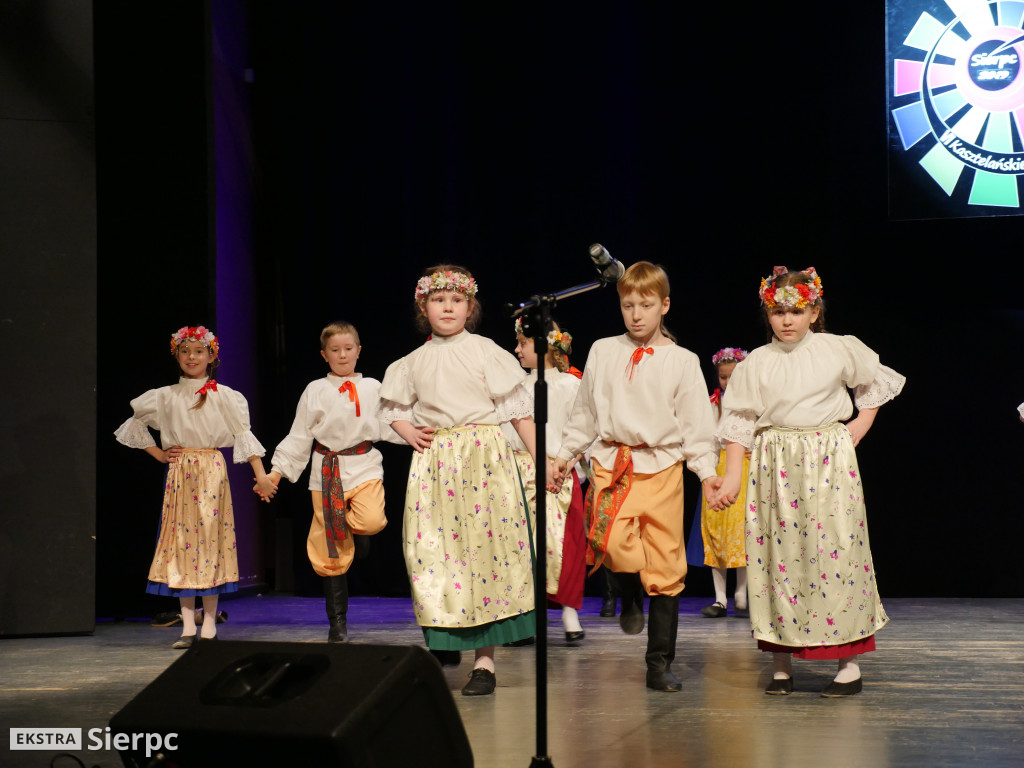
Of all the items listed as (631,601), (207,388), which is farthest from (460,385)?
(207,388)

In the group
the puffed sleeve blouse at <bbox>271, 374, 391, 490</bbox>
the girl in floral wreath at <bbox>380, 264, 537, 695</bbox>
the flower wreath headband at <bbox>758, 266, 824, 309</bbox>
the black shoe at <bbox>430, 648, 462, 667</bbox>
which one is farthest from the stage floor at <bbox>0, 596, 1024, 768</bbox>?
the flower wreath headband at <bbox>758, 266, 824, 309</bbox>

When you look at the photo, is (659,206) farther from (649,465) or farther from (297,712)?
(297,712)

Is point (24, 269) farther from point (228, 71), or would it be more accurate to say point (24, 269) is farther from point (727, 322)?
point (727, 322)

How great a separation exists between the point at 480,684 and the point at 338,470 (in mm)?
1581

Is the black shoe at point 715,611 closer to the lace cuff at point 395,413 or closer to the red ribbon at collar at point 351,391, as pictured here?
the red ribbon at collar at point 351,391

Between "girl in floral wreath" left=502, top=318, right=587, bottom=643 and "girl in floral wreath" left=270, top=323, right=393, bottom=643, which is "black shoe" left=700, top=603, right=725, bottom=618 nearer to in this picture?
"girl in floral wreath" left=502, top=318, right=587, bottom=643

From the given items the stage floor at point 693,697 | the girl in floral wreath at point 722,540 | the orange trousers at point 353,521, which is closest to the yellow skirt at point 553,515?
the stage floor at point 693,697

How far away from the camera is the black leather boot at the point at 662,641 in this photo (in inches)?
141

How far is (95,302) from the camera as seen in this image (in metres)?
5.26

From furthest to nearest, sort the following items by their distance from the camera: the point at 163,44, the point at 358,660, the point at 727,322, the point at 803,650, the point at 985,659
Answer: the point at 727,322 → the point at 163,44 → the point at 985,659 → the point at 803,650 → the point at 358,660

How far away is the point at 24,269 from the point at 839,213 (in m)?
4.53

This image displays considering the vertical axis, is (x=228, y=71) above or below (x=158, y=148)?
above

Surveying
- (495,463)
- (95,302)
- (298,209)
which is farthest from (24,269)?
(495,463)

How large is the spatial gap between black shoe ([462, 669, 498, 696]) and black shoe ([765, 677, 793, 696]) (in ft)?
3.10
